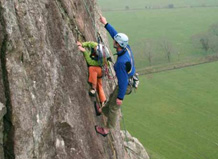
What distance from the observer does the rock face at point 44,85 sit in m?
5.75

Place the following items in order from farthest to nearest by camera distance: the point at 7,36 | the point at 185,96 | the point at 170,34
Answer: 1. the point at 170,34
2. the point at 185,96
3. the point at 7,36

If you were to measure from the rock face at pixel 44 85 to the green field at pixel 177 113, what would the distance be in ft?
97.9

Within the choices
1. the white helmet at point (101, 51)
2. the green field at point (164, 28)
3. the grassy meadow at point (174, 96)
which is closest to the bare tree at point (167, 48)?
the grassy meadow at point (174, 96)

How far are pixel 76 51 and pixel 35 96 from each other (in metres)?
2.81

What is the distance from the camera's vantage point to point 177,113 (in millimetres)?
56031

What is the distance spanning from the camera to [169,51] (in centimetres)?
8275

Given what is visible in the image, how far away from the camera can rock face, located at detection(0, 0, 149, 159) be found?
5.75 metres

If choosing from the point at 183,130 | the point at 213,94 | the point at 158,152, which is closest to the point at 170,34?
the point at 213,94

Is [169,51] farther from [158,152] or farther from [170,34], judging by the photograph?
[158,152]

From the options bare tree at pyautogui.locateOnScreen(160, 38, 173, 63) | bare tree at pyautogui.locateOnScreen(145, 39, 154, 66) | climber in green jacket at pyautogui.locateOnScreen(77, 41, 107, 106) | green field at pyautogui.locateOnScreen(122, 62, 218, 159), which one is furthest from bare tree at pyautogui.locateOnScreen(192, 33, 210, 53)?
climber in green jacket at pyautogui.locateOnScreen(77, 41, 107, 106)

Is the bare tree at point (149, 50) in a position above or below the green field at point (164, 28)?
above

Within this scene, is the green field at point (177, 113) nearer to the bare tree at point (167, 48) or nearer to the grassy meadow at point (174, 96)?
the grassy meadow at point (174, 96)

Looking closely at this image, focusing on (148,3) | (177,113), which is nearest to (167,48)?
(177,113)

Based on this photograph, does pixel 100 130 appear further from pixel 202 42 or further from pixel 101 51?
pixel 202 42
